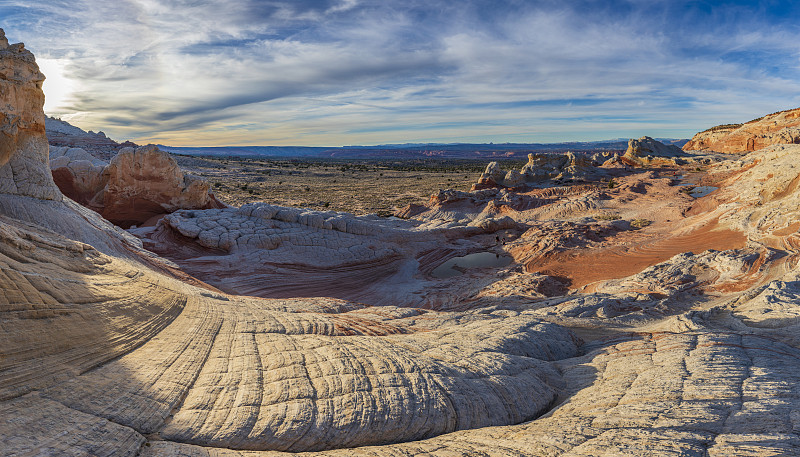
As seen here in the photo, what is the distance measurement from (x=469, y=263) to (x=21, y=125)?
56.6ft

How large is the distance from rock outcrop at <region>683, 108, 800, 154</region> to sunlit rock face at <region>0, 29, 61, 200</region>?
61609 millimetres

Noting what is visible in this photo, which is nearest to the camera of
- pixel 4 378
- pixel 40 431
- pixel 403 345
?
pixel 40 431

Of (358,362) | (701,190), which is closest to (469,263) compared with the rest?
(358,362)

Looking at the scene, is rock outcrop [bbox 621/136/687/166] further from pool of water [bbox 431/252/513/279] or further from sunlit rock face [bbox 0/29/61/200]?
sunlit rock face [bbox 0/29/61/200]

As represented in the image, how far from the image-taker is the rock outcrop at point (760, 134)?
4716 cm

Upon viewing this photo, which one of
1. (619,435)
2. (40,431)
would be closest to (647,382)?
(619,435)

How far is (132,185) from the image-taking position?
67.9 ft

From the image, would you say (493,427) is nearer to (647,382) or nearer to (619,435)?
(619,435)

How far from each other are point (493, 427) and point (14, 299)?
5.62 m

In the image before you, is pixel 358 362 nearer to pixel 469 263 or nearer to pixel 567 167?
pixel 469 263

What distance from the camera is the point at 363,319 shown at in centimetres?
912

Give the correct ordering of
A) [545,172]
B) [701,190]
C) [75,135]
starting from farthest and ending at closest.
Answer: [75,135] < [545,172] < [701,190]

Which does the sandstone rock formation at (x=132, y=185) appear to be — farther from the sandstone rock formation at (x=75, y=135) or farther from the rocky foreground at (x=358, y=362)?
the sandstone rock formation at (x=75, y=135)

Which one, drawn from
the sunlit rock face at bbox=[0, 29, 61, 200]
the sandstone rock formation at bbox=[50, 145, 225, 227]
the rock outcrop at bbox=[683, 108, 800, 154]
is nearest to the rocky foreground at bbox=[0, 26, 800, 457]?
the sunlit rock face at bbox=[0, 29, 61, 200]
